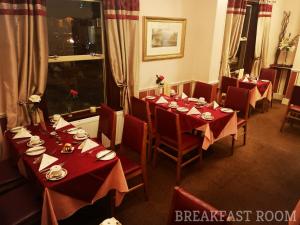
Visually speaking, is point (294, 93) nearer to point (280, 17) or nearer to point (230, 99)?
point (230, 99)

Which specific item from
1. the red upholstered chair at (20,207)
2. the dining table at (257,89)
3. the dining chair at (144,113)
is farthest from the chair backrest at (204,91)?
the red upholstered chair at (20,207)

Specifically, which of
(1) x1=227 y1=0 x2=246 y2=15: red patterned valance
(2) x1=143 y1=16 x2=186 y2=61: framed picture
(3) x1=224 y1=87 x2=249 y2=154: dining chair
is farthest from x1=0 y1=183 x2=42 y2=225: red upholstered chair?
(1) x1=227 y1=0 x2=246 y2=15: red patterned valance

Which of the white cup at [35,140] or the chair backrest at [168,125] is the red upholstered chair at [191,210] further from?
the white cup at [35,140]

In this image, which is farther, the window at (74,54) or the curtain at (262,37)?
the curtain at (262,37)

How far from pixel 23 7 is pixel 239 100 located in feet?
9.74

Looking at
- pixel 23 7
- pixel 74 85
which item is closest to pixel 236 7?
pixel 74 85

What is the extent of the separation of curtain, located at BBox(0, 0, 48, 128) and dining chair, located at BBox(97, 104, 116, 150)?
71cm

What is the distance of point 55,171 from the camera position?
1.75 m

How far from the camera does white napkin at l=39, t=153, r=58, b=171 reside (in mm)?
1844

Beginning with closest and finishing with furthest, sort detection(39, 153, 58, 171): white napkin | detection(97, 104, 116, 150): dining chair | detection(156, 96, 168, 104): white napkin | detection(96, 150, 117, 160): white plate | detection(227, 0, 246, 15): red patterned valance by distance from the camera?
1. detection(39, 153, 58, 171): white napkin
2. detection(96, 150, 117, 160): white plate
3. detection(97, 104, 116, 150): dining chair
4. detection(156, 96, 168, 104): white napkin
5. detection(227, 0, 246, 15): red patterned valance

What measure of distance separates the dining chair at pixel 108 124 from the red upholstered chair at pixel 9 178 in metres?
0.92

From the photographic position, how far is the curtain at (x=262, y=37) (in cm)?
504

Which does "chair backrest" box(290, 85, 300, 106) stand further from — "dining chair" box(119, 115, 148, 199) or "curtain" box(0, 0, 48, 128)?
"curtain" box(0, 0, 48, 128)

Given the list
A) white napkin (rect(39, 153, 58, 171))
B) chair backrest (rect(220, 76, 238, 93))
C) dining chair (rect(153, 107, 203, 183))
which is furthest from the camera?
chair backrest (rect(220, 76, 238, 93))
